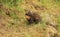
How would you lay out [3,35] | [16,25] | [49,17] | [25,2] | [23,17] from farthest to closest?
[25,2]
[49,17]
[23,17]
[16,25]
[3,35]

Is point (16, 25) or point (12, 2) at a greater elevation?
point (12, 2)

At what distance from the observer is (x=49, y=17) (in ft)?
16.6

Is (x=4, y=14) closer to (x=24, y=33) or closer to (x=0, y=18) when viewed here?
(x=0, y=18)

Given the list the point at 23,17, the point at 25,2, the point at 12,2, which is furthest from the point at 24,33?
the point at 25,2

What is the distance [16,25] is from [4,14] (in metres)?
0.37

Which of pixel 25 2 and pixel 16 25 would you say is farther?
pixel 25 2

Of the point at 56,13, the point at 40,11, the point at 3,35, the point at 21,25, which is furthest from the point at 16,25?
the point at 56,13

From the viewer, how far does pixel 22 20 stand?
4.61 m

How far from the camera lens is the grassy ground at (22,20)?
4238 mm

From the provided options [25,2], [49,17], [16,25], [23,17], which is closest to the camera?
[16,25]

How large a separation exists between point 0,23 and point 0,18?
18cm

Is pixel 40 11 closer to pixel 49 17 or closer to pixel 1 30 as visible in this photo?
pixel 49 17

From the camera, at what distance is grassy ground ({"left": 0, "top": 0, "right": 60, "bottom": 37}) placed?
424 centimetres

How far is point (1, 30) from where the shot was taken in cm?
417
